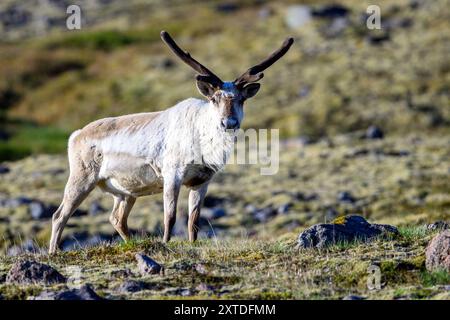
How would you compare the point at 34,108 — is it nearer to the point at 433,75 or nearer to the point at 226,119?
the point at 433,75

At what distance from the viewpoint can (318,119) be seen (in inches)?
1972

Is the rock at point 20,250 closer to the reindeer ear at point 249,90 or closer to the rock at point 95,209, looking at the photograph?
the reindeer ear at point 249,90

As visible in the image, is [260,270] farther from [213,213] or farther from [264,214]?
[213,213]

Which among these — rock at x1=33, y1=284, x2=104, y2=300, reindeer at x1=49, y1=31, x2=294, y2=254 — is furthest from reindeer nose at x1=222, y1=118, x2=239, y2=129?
rock at x1=33, y1=284, x2=104, y2=300

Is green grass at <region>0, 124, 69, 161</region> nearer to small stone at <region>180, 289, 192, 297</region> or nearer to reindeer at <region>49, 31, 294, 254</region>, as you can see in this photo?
reindeer at <region>49, 31, 294, 254</region>

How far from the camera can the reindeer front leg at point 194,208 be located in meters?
13.7

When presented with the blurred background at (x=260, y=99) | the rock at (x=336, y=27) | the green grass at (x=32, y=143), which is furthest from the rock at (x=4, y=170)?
the rock at (x=336, y=27)

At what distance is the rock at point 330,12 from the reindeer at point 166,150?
2335 inches

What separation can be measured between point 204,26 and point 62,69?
49.2ft

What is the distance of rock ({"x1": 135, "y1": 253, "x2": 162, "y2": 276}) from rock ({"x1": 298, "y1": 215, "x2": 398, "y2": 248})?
2.19m

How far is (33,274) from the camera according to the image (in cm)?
1018
